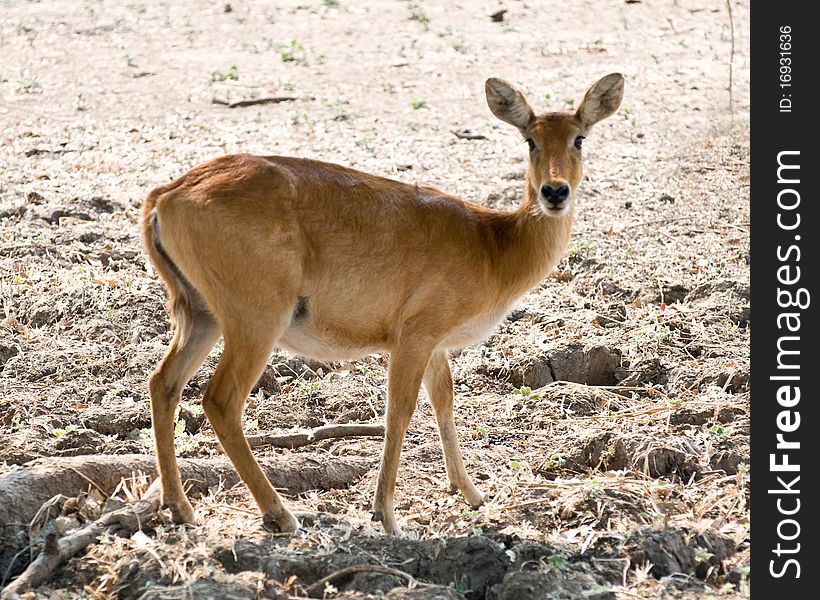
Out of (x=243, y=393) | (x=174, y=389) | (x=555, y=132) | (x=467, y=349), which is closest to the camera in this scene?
(x=243, y=393)

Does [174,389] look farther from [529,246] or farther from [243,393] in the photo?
[529,246]

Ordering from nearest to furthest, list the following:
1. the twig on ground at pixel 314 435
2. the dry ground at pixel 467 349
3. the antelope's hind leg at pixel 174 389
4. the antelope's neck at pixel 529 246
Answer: the dry ground at pixel 467 349 < the antelope's hind leg at pixel 174 389 < the antelope's neck at pixel 529 246 < the twig on ground at pixel 314 435

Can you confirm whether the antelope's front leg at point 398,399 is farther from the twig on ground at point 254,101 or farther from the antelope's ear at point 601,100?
the twig on ground at point 254,101

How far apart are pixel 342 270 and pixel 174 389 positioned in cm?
107

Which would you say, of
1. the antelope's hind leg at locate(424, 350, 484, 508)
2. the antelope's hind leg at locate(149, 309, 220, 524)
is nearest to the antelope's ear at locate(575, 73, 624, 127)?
the antelope's hind leg at locate(424, 350, 484, 508)

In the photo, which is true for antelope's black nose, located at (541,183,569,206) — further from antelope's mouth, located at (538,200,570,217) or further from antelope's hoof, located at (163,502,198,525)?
antelope's hoof, located at (163,502,198,525)

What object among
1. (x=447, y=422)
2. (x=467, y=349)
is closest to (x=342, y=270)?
(x=447, y=422)

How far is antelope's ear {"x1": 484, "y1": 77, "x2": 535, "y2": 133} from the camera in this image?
22.4ft

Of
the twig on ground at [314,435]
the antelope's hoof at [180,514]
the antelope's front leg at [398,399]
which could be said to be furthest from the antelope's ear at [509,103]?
the antelope's hoof at [180,514]

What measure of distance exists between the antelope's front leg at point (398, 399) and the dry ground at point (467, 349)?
0.97 ft

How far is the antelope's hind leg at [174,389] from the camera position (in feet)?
19.1

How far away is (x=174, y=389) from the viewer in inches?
233

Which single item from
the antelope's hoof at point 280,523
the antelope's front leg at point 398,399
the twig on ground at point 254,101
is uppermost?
the twig on ground at point 254,101

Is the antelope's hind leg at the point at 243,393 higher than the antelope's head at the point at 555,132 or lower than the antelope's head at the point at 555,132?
lower
